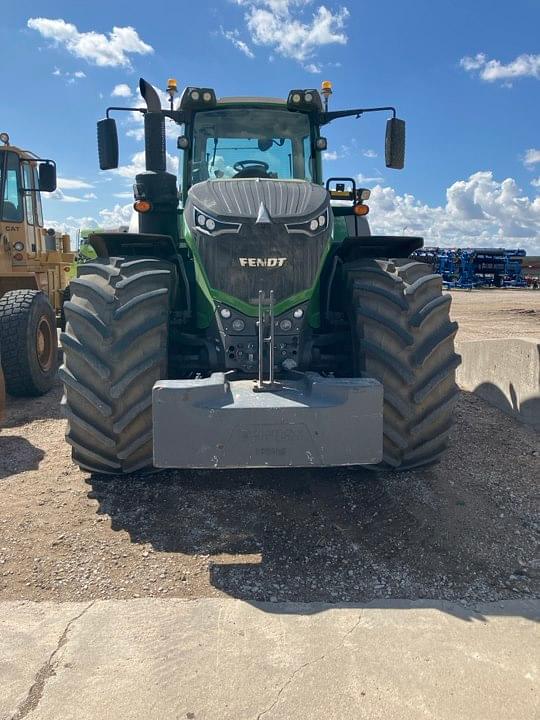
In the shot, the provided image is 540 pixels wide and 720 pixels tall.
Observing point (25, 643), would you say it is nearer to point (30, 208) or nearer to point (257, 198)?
point (257, 198)

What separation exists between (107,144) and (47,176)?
433 cm

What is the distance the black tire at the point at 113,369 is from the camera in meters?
3.27

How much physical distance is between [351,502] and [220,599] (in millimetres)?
1239

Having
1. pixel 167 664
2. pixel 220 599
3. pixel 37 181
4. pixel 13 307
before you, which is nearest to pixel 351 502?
pixel 220 599

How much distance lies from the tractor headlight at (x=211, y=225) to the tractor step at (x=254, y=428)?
3.42 feet

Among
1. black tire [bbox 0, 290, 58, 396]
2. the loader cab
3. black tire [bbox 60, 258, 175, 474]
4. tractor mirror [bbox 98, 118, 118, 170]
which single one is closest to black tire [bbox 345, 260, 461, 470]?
black tire [bbox 60, 258, 175, 474]

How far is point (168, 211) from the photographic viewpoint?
184 inches

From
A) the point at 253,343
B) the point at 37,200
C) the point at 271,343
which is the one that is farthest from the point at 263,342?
the point at 37,200

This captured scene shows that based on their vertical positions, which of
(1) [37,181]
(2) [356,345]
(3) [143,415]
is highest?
(1) [37,181]

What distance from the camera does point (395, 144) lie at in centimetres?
490

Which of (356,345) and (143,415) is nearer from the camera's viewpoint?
(143,415)

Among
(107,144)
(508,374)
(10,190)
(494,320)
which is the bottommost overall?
(494,320)

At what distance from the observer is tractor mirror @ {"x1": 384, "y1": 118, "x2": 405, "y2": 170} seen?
4.86 meters

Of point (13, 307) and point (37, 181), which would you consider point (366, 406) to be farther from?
point (37, 181)
